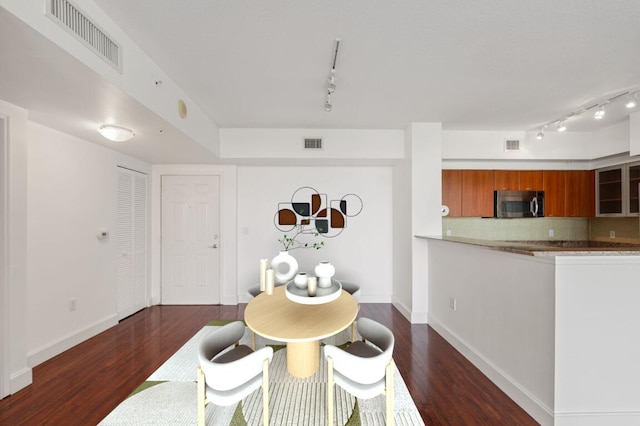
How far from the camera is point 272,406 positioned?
200 centimetres

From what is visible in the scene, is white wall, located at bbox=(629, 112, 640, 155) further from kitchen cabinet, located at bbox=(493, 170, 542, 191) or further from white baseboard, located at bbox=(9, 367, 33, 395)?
white baseboard, located at bbox=(9, 367, 33, 395)

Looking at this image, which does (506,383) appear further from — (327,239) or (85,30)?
(85,30)

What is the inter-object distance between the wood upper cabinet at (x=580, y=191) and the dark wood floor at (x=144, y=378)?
3.26 meters

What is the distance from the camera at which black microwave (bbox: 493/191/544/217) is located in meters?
4.26

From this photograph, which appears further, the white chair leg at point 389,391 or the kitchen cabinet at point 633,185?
the kitchen cabinet at point 633,185

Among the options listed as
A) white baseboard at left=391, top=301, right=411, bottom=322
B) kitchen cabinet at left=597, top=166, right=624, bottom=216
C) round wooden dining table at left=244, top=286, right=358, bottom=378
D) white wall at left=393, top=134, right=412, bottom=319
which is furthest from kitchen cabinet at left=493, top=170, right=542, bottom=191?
round wooden dining table at left=244, top=286, right=358, bottom=378

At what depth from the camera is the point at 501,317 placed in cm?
229

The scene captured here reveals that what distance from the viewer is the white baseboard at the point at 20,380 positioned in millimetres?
2199

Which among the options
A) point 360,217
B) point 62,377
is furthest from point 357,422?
point 360,217

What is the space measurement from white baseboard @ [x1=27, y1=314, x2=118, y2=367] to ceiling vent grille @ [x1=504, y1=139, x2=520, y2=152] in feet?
20.1

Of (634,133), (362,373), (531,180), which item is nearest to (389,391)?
(362,373)

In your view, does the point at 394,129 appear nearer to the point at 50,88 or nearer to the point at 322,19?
the point at 322,19

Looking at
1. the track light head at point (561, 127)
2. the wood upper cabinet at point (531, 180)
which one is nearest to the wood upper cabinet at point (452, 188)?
the wood upper cabinet at point (531, 180)

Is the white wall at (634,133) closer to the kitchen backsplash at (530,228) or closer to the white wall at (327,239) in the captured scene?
the kitchen backsplash at (530,228)
